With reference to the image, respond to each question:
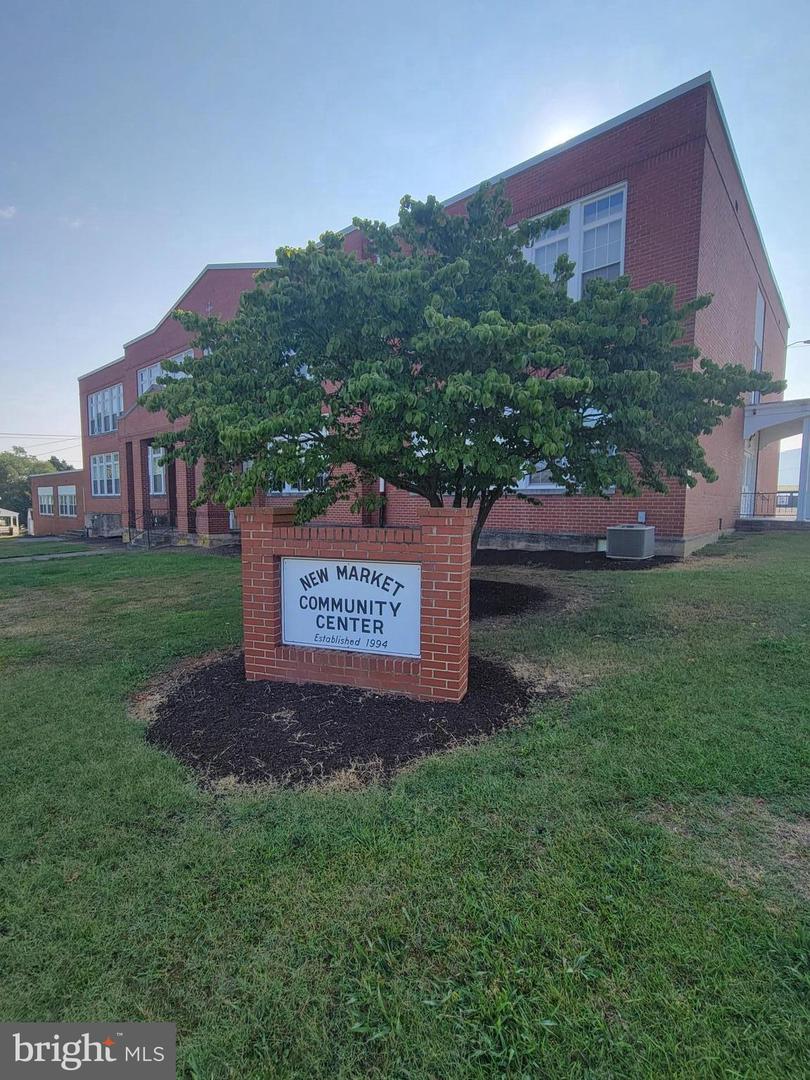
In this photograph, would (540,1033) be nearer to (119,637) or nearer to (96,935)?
(96,935)

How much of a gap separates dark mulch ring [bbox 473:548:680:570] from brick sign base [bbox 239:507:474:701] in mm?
6507

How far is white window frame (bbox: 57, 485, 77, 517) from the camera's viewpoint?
112 ft

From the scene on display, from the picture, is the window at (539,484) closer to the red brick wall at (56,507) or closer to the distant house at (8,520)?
the red brick wall at (56,507)

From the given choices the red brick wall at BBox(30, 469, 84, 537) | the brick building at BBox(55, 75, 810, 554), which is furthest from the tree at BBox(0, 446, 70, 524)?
the brick building at BBox(55, 75, 810, 554)

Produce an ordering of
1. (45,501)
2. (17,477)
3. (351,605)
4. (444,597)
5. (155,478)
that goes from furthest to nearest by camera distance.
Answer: (17,477), (45,501), (155,478), (351,605), (444,597)

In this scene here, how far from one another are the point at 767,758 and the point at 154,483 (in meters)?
23.7

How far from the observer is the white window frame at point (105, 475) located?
1064 inches

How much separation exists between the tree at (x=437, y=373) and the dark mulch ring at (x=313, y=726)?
162cm

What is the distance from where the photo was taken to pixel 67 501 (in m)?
35.0

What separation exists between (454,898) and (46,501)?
43.9m

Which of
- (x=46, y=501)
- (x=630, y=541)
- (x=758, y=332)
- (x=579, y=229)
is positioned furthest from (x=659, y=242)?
(x=46, y=501)

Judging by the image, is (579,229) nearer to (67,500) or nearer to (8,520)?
(67,500)

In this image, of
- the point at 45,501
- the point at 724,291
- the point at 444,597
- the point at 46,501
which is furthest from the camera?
the point at 45,501

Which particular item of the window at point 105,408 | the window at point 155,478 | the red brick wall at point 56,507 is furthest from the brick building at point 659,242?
the red brick wall at point 56,507
